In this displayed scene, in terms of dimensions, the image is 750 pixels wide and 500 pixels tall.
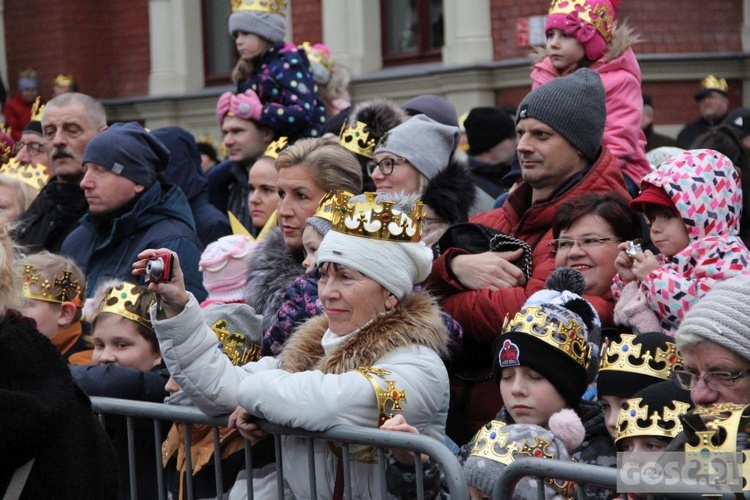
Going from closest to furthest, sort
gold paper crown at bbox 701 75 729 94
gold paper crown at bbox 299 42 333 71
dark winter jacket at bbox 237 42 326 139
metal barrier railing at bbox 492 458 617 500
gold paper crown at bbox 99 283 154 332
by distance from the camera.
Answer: metal barrier railing at bbox 492 458 617 500, gold paper crown at bbox 99 283 154 332, dark winter jacket at bbox 237 42 326 139, gold paper crown at bbox 299 42 333 71, gold paper crown at bbox 701 75 729 94

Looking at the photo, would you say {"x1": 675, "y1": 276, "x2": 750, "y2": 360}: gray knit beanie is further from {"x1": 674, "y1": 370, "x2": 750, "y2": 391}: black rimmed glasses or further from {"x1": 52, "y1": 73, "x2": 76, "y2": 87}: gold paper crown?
{"x1": 52, "y1": 73, "x2": 76, "y2": 87}: gold paper crown

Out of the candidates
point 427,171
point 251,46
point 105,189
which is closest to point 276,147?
point 105,189

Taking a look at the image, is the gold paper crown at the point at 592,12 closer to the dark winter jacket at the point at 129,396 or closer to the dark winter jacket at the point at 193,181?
the dark winter jacket at the point at 193,181

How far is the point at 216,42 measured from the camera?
17.7m

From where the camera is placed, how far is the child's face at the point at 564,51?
626cm

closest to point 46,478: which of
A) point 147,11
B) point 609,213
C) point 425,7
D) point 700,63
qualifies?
point 609,213

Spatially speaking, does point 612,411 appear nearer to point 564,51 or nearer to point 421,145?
point 421,145

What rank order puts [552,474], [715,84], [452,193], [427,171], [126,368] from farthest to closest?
[715,84]
[427,171]
[452,193]
[126,368]
[552,474]

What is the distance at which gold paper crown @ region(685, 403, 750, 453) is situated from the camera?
3113mm

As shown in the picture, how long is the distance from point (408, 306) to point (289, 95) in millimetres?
3424

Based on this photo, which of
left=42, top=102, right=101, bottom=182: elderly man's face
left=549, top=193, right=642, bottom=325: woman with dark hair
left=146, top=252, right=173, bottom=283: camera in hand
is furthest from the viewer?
left=42, top=102, right=101, bottom=182: elderly man's face

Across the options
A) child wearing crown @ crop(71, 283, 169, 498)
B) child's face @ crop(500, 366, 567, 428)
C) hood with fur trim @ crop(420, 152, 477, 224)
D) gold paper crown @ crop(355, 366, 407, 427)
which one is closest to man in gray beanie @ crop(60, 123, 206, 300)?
child wearing crown @ crop(71, 283, 169, 498)

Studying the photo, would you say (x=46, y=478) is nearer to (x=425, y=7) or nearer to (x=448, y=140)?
(x=448, y=140)

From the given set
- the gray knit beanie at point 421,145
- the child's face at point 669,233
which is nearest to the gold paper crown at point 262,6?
the gray knit beanie at point 421,145
